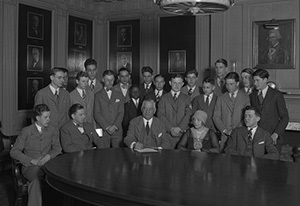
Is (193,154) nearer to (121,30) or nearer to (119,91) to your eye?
(119,91)

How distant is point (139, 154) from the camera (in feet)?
14.0

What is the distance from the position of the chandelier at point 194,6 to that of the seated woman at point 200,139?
140 centimetres

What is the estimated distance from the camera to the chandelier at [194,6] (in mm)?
3825

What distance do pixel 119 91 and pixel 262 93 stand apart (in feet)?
8.07

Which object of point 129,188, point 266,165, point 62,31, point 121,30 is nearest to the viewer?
point 129,188

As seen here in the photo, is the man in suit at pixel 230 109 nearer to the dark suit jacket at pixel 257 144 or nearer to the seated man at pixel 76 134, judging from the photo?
the dark suit jacket at pixel 257 144

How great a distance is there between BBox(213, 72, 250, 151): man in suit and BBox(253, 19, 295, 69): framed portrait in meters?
3.37

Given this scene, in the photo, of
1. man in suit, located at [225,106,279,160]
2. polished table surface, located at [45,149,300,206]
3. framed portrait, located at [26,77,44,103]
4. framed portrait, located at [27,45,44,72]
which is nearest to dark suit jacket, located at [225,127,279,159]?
man in suit, located at [225,106,279,160]

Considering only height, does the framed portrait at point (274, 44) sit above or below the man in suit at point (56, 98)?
above

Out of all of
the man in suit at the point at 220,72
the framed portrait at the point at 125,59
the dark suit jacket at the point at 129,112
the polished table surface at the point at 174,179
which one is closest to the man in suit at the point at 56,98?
the dark suit jacket at the point at 129,112

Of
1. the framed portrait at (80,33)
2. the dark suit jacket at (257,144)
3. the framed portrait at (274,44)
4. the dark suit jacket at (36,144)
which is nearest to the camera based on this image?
the dark suit jacket at (257,144)

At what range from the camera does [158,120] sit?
17.6 feet

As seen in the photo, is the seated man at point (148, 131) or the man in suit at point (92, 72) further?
the man in suit at point (92, 72)

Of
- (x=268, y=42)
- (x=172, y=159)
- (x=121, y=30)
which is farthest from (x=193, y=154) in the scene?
(x=121, y=30)
